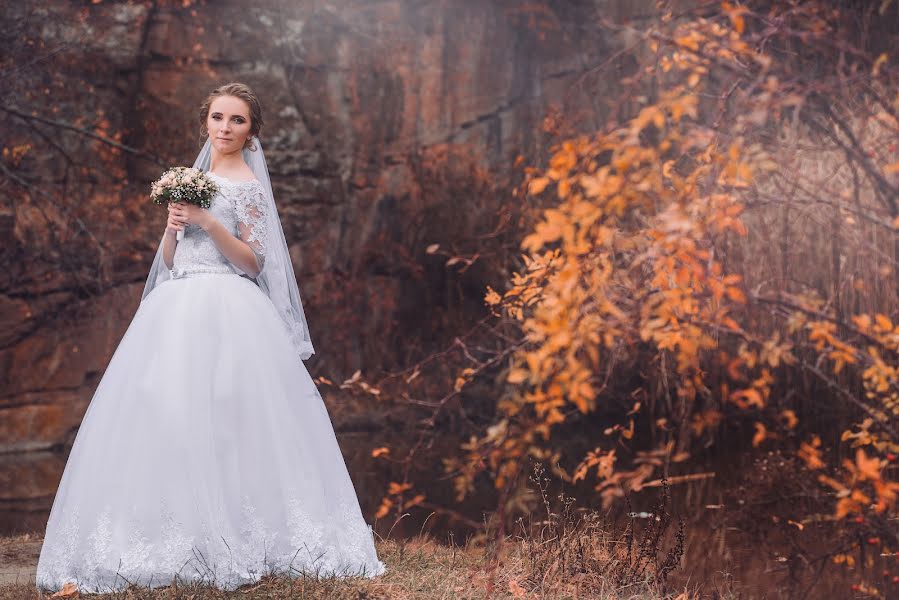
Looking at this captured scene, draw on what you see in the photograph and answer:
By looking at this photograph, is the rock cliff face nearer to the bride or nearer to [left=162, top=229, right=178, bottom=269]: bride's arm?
[left=162, top=229, right=178, bottom=269]: bride's arm

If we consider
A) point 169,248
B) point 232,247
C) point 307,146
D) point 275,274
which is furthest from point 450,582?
point 307,146

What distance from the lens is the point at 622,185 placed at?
7.30 feet

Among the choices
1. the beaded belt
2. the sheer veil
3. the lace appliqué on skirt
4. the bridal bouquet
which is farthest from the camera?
the sheer veil

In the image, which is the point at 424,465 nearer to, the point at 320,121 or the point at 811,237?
the point at 811,237

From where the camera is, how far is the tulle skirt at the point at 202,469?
115 inches

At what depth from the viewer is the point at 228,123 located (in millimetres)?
3367

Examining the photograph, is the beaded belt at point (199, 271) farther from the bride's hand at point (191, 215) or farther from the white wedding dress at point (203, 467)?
the bride's hand at point (191, 215)

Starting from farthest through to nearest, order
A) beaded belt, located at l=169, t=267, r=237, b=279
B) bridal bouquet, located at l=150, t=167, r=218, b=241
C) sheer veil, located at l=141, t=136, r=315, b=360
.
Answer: sheer veil, located at l=141, t=136, r=315, b=360 → beaded belt, located at l=169, t=267, r=237, b=279 → bridal bouquet, located at l=150, t=167, r=218, b=241

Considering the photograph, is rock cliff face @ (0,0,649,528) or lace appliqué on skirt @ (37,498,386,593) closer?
lace appliqué on skirt @ (37,498,386,593)

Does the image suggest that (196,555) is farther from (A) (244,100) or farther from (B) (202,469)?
(A) (244,100)

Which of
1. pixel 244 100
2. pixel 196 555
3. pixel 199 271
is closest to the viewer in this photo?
pixel 196 555

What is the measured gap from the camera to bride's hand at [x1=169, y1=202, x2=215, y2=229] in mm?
3180

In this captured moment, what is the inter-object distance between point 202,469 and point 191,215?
0.84 metres

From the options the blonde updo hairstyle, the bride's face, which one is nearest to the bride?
the bride's face
